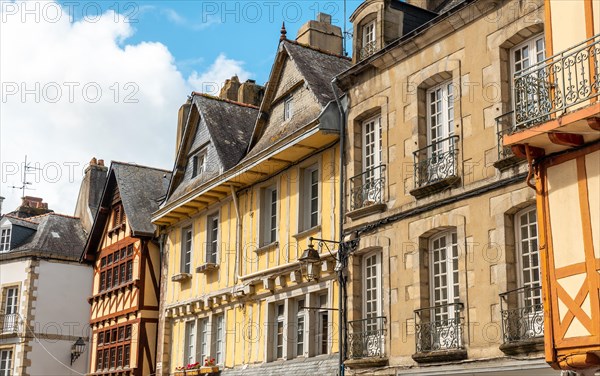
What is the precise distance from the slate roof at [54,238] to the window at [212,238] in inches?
373

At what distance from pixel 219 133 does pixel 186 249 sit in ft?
9.94

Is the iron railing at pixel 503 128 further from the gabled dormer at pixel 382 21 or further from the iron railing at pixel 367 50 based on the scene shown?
the iron railing at pixel 367 50

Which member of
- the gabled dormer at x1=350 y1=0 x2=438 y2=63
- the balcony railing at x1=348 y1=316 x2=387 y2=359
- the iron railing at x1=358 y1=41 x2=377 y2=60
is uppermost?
the gabled dormer at x1=350 y1=0 x2=438 y2=63

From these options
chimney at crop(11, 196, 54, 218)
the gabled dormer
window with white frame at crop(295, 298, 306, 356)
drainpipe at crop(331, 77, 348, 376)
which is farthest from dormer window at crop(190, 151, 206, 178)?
chimney at crop(11, 196, 54, 218)

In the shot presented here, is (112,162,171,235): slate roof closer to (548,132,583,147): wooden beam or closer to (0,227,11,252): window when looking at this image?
(0,227,11,252): window

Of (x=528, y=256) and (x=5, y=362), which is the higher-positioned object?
(x=528, y=256)

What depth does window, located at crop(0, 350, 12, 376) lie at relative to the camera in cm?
2783

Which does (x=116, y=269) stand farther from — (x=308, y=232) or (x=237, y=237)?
(x=308, y=232)

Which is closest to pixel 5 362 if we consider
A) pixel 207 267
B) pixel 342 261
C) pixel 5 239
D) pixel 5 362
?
pixel 5 362

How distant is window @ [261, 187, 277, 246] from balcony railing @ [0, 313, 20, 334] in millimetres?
12697

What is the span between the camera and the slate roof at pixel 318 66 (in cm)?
1709

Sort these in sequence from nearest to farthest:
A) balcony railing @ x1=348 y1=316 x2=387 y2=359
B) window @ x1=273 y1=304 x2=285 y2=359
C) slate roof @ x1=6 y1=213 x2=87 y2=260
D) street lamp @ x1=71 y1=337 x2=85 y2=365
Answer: balcony railing @ x1=348 y1=316 x2=387 y2=359 → window @ x1=273 y1=304 x2=285 y2=359 → street lamp @ x1=71 y1=337 x2=85 y2=365 → slate roof @ x1=6 y1=213 x2=87 y2=260

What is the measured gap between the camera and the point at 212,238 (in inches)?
806

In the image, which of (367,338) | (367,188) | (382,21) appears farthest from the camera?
(382,21)
